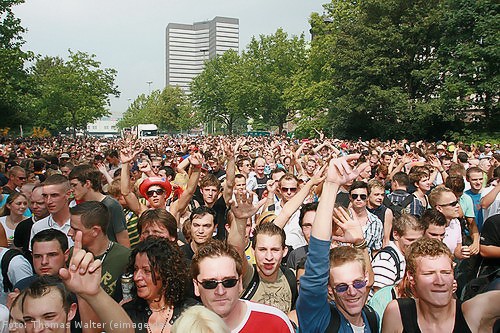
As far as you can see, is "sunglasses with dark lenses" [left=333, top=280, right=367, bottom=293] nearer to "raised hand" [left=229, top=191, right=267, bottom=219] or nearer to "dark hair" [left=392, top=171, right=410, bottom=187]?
"raised hand" [left=229, top=191, right=267, bottom=219]

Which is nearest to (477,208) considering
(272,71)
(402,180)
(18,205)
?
(402,180)

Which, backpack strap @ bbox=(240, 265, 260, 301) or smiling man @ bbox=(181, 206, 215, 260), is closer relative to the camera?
backpack strap @ bbox=(240, 265, 260, 301)

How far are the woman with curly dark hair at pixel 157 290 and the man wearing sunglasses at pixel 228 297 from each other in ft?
0.59

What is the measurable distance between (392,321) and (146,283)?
1.55 metres

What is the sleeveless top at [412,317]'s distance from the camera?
8.75 feet

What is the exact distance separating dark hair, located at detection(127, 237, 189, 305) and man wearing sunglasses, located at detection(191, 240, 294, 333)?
0.55 feet

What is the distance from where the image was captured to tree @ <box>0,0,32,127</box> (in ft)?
64.9

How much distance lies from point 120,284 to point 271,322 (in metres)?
1.29

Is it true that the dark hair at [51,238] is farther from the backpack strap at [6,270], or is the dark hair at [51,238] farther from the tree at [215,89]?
the tree at [215,89]

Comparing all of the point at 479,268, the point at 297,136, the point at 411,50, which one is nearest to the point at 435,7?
the point at 411,50

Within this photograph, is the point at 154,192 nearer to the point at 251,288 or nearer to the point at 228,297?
the point at 251,288

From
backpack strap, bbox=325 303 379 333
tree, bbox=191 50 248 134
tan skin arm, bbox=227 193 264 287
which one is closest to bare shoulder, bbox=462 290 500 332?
backpack strap, bbox=325 303 379 333

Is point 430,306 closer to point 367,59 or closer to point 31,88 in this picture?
point 31,88

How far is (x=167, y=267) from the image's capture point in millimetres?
3041
